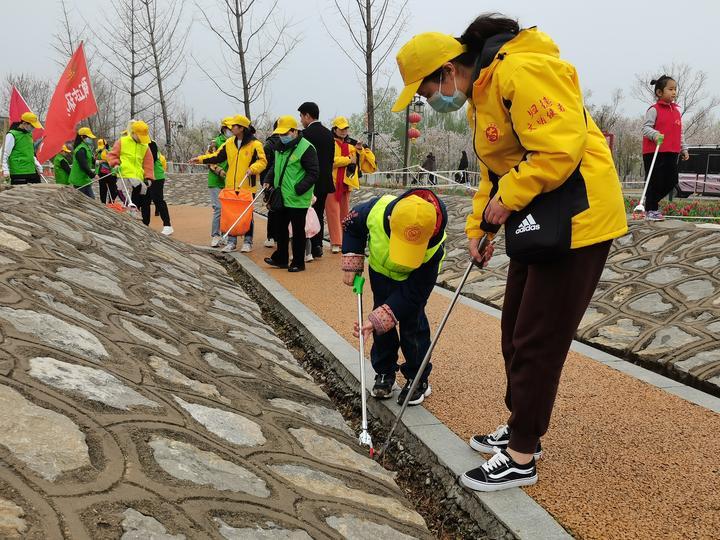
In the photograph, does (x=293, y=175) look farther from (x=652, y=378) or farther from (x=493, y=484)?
A: (x=493, y=484)

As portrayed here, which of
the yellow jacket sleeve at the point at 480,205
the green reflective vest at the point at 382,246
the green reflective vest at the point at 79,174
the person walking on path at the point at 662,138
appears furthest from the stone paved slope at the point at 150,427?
the green reflective vest at the point at 79,174

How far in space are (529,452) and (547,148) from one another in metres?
1.25

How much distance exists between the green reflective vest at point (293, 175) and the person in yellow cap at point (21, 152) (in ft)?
15.4

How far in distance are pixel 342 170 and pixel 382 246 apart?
5.58 metres

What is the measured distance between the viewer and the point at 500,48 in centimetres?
218

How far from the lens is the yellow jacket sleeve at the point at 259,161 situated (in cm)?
829

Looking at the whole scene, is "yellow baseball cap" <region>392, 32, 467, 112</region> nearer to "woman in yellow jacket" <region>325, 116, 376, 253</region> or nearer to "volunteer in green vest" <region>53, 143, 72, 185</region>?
"woman in yellow jacket" <region>325, 116, 376, 253</region>

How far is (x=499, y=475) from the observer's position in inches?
98.4

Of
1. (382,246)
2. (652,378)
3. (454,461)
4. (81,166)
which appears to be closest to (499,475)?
(454,461)

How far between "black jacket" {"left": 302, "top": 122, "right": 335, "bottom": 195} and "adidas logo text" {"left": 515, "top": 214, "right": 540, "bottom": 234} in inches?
234

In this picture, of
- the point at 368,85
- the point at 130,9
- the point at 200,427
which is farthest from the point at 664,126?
the point at 130,9

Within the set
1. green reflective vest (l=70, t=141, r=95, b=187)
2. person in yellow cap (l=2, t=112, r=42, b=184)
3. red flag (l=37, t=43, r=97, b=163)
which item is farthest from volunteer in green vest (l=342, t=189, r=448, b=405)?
green reflective vest (l=70, t=141, r=95, b=187)

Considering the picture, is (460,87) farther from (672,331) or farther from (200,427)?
(672,331)

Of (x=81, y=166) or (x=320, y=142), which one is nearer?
(x=320, y=142)
